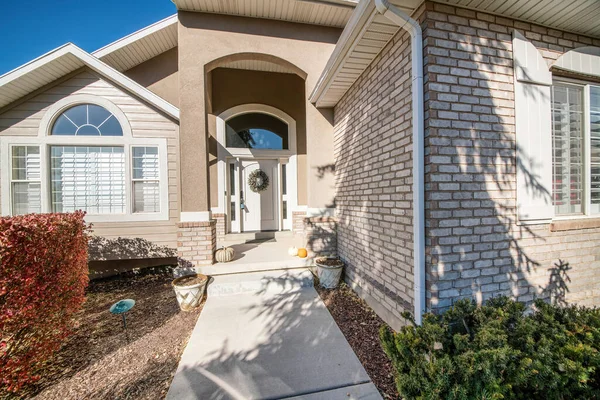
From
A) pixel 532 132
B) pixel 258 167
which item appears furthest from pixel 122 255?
pixel 532 132

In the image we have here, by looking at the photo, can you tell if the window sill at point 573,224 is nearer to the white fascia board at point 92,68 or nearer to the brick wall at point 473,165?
the brick wall at point 473,165

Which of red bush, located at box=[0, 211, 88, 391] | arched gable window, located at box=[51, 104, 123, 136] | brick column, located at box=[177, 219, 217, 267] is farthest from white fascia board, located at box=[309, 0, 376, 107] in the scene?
arched gable window, located at box=[51, 104, 123, 136]

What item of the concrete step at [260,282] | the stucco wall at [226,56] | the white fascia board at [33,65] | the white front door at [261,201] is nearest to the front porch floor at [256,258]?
the concrete step at [260,282]

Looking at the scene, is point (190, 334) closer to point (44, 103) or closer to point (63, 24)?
point (44, 103)

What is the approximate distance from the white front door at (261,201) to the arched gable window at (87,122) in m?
2.79

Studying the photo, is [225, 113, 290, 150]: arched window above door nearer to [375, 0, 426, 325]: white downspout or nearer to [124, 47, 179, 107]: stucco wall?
[124, 47, 179, 107]: stucco wall

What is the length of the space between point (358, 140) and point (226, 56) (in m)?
2.84

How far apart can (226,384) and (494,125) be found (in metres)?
3.49

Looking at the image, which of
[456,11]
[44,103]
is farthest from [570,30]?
[44,103]

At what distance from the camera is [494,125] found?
2.38 m

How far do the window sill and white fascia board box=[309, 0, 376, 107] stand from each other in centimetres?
294

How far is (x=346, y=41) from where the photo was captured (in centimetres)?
292

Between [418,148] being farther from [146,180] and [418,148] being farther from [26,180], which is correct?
[26,180]

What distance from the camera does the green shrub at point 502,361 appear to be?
57.0 inches
